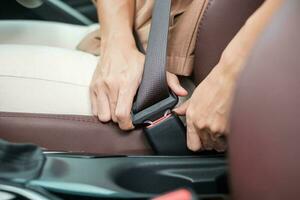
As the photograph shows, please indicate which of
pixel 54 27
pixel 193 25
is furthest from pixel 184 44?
pixel 54 27

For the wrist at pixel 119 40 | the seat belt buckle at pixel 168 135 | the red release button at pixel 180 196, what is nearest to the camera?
the red release button at pixel 180 196


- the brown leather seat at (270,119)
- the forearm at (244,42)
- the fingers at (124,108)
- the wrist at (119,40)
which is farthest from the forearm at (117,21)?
the brown leather seat at (270,119)

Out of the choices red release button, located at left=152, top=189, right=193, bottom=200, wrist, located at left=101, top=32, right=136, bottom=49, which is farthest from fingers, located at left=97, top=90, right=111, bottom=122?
red release button, located at left=152, top=189, right=193, bottom=200

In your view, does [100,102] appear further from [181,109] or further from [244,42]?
[244,42]

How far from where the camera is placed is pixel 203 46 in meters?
0.80

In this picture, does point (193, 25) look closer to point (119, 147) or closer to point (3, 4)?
point (119, 147)

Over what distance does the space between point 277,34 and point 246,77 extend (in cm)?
6

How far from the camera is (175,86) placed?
0.81 m

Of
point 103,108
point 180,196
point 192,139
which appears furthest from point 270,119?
point 103,108

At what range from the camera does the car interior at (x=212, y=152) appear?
1.82 feet

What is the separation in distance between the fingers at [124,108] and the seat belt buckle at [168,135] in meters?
0.03

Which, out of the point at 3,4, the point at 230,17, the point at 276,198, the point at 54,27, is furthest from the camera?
the point at 3,4

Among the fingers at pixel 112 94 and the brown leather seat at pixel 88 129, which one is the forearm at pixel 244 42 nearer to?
the brown leather seat at pixel 88 129

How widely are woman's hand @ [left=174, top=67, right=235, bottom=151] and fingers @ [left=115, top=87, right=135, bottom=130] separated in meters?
0.07
